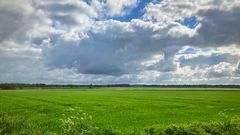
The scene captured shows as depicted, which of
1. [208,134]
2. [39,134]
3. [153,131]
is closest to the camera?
[39,134]

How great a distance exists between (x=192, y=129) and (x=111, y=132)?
485 centimetres

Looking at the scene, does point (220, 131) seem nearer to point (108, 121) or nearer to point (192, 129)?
point (192, 129)

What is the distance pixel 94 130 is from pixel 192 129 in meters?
5.82

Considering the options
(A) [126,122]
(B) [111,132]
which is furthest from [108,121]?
(B) [111,132]

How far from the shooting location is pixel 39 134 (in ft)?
58.1

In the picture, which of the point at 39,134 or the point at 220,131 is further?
the point at 220,131

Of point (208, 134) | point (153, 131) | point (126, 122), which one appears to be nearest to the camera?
point (208, 134)

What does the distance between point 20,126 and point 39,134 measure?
3953mm

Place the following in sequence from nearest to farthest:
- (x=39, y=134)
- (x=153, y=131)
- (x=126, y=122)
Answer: (x=39, y=134)
(x=153, y=131)
(x=126, y=122)

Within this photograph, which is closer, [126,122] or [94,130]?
[94,130]

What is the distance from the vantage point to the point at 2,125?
2073cm

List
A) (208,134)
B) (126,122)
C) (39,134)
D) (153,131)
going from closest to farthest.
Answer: (39,134) → (208,134) → (153,131) → (126,122)

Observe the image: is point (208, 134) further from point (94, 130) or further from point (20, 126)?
point (20, 126)

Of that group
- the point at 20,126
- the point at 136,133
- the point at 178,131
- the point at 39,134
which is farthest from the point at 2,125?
the point at 178,131
